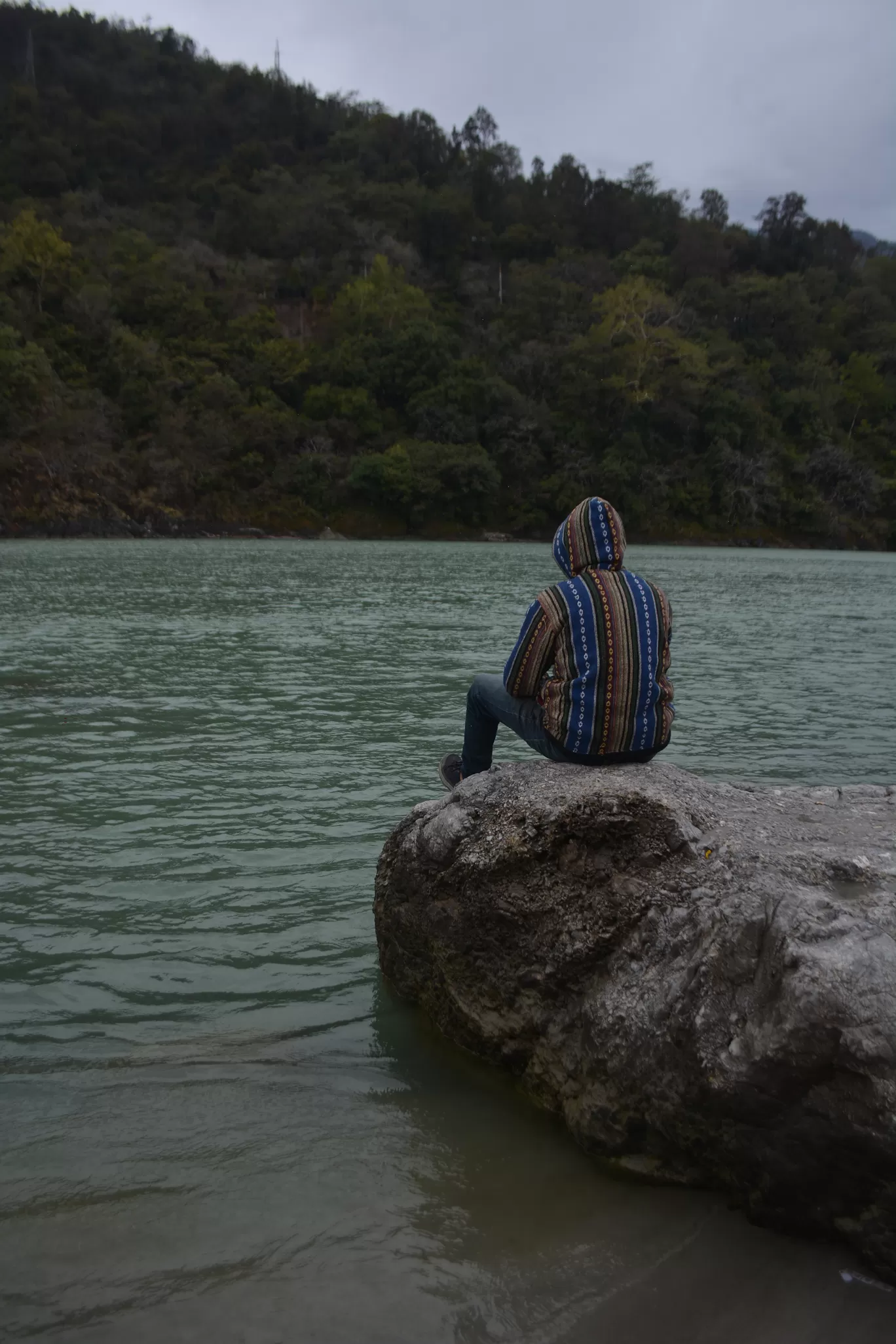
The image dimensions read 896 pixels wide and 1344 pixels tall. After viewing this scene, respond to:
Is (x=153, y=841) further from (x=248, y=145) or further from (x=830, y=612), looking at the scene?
(x=248, y=145)

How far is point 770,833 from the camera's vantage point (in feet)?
12.6

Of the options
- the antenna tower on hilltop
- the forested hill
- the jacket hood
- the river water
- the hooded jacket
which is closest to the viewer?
the river water

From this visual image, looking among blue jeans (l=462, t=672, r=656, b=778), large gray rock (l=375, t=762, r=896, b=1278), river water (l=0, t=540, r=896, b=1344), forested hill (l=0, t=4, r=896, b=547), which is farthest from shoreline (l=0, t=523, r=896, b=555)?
large gray rock (l=375, t=762, r=896, b=1278)

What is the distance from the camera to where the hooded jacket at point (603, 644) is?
448cm

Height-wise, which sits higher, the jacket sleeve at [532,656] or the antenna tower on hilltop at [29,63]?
the antenna tower on hilltop at [29,63]

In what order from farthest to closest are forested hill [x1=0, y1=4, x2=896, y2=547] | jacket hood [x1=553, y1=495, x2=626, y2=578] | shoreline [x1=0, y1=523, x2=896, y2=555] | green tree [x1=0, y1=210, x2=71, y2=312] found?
green tree [x1=0, y1=210, x2=71, y2=312] < forested hill [x1=0, y1=4, x2=896, y2=547] < shoreline [x1=0, y1=523, x2=896, y2=555] < jacket hood [x1=553, y1=495, x2=626, y2=578]

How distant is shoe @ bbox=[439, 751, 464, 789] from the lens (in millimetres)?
5703

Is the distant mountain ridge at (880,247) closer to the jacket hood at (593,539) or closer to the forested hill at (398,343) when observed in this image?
the forested hill at (398,343)

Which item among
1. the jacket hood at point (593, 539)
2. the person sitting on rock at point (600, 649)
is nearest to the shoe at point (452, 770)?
the person sitting on rock at point (600, 649)

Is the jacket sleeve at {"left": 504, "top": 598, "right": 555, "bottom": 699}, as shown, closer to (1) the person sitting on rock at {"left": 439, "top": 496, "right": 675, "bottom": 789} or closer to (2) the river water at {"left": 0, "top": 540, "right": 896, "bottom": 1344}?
(1) the person sitting on rock at {"left": 439, "top": 496, "right": 675, "bottom": 789}

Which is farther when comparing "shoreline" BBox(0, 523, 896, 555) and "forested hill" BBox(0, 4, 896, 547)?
"forested hill" BBox(0, 4, 896, 547)

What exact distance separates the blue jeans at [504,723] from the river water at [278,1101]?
94cm

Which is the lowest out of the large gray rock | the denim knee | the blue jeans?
the large gray rock

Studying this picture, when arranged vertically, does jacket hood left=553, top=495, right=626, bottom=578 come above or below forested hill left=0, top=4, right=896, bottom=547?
below
